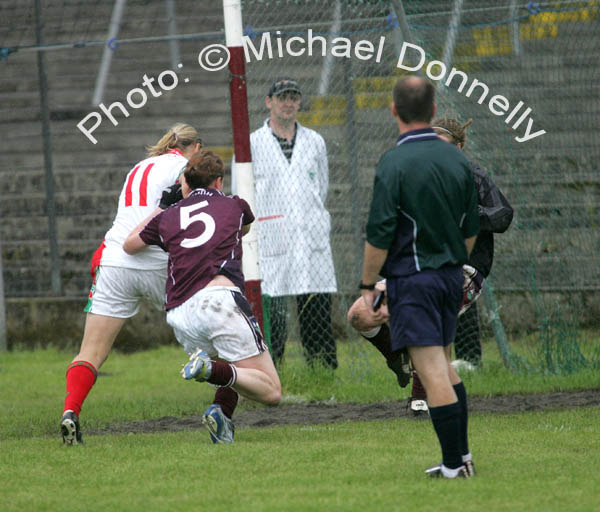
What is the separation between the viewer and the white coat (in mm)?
9484

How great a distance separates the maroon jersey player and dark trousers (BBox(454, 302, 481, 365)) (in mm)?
3025

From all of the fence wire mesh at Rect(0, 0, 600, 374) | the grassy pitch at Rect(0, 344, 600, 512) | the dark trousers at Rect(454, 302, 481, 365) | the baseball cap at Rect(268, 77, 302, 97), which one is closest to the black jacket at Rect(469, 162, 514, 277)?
the grassy pitch at Rect(0, 344, 600, 512)

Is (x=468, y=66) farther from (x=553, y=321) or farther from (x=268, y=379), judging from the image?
(x=268, y=379)

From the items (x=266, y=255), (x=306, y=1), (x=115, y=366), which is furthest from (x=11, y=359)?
(x=306, y=1)

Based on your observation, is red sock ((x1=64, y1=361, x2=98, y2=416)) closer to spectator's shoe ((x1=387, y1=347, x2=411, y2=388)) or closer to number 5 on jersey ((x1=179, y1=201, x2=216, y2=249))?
number 5 on jersey ((x1=179, y1=201, x2=216, y2=249))

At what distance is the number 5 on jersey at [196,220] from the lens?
638 centimetres

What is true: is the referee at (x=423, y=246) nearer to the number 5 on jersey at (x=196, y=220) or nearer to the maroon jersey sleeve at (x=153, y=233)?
the number 5 on jersey at (x=196, y=220)

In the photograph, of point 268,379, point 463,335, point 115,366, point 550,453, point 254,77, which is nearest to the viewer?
point 550,453

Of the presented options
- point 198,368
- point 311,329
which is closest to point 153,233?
point 198,368

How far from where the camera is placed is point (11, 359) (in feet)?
38.7

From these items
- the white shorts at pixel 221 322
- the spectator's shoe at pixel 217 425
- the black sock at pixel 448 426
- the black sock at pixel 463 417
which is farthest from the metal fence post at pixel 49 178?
the black sock at pixel 448 426

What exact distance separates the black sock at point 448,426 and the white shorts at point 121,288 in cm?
249

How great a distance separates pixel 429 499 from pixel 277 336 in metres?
4.74

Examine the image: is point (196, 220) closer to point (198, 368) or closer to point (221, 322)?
point (221, 322)
